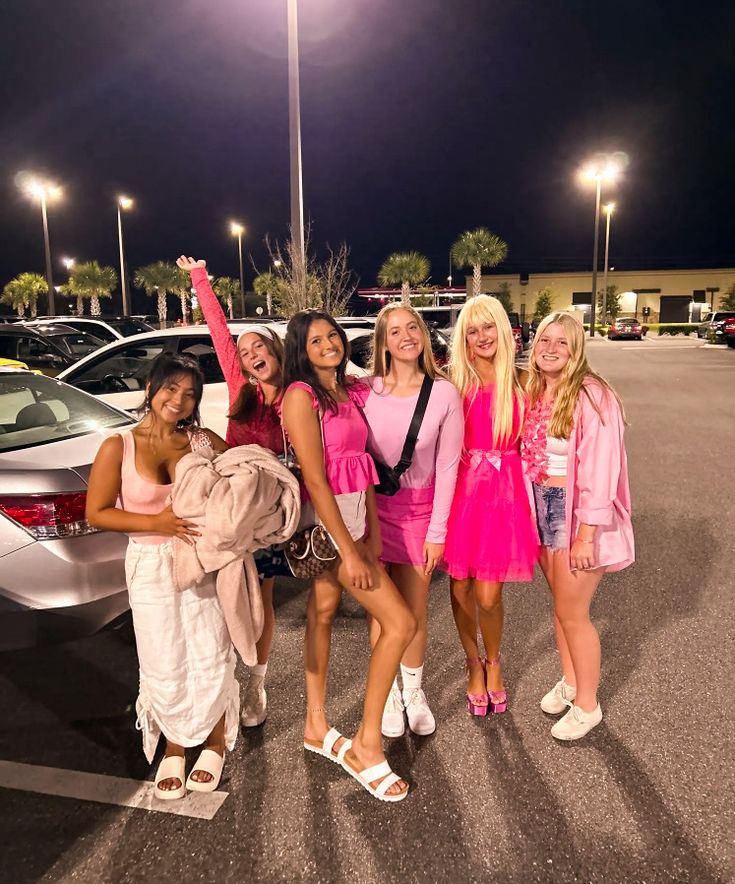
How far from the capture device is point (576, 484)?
285cm

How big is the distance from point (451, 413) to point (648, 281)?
247ft

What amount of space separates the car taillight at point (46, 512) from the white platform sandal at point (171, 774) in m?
1.04

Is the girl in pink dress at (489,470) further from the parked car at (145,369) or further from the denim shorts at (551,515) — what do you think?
the parked car at (145,369)

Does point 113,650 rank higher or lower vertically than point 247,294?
lower

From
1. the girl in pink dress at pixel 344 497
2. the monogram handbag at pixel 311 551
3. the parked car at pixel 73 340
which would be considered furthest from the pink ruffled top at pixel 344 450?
the parked car at pixel 73 340

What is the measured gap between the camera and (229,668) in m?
2.70

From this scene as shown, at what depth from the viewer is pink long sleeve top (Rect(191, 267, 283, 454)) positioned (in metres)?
2.90

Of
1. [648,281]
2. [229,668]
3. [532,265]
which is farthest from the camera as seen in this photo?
[532,265]

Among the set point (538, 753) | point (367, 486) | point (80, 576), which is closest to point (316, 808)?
point (538, 753)

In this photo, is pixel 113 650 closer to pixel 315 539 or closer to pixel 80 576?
pixel 80 576

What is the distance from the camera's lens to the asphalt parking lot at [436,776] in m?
2.25

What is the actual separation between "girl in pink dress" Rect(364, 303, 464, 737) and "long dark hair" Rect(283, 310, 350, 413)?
0.26 metres

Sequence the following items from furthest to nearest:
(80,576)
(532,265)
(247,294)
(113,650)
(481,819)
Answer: (532,265) → (247,294) → (113,650) → (80,576) → (481,819)

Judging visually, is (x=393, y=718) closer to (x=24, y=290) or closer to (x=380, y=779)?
(x=380, y=779)
